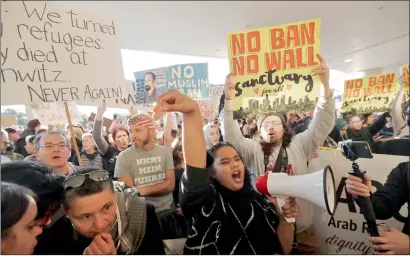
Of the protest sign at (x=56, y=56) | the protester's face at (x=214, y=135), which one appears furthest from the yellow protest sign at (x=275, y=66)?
the protest sign at (x=56, y=56)

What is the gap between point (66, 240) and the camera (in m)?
1.01

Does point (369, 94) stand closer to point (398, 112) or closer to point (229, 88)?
point (398, 112)

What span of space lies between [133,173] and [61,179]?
0.26m

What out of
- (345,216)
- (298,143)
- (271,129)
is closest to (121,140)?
(271,129)

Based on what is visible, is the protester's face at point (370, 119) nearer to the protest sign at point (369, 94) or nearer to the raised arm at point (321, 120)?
the protest sign at point (369, 94)

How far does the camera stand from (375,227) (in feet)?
3.51

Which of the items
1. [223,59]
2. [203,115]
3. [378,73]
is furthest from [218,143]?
[378,73]

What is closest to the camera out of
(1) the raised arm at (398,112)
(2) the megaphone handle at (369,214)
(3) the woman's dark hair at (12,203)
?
(3) the woman's dark hair at (12,203)

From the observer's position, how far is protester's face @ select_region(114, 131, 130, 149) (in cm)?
111

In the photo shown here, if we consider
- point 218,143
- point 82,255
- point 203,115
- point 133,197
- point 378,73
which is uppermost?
point 378,73

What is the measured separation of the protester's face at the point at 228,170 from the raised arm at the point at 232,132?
0.17 feet

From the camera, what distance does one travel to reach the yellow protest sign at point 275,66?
3.70 ft

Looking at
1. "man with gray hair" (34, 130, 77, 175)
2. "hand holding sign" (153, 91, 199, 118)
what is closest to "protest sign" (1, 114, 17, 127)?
"man with gray hair" (34, 130, 77, 175)

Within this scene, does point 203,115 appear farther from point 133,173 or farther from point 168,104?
point 133,173
